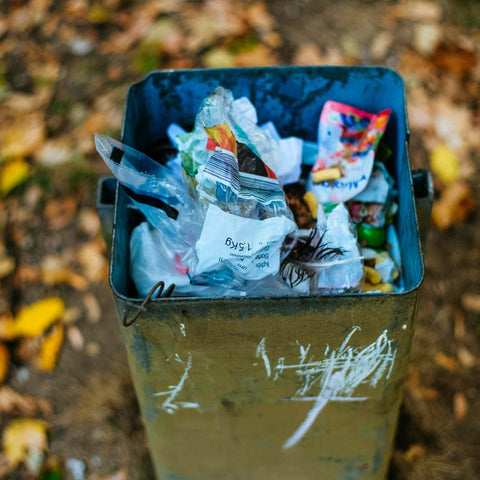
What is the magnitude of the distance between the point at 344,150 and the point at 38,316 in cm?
126

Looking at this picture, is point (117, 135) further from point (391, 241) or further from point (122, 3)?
point (391, 241)

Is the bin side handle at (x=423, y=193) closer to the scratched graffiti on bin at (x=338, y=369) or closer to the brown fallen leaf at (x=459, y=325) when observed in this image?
the scratched graffiti on bin at (x=338, y=369)

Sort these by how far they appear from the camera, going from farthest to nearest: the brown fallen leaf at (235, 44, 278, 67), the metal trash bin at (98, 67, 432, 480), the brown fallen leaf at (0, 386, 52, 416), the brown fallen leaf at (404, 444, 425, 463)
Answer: the brown fallen leaf at (235, 44, 278, 67) < the brown fallen leaf at (0, 386, 52, 416) < the brown fallen leaf at (404, 444, 425, 463) < the metal trash bin at (98, 67, 432, 480)

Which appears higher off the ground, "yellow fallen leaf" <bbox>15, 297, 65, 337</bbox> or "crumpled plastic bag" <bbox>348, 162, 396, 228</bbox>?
"crumpled plastic bag" <bbox>348, 162, 396, 228</bbox>

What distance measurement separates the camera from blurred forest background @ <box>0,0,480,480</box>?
5.78 feet

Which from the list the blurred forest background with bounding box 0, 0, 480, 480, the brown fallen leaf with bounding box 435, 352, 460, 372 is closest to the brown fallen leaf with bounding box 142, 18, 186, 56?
the blurred forest background with bounding box 0, 0, 480, 480

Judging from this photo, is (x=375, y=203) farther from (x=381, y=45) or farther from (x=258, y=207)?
(x=381, y=45)

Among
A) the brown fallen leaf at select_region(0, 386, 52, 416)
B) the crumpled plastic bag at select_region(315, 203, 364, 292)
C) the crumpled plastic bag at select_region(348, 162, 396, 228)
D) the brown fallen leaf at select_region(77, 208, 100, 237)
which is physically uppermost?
the crumpled plastic bag at select_region(348, 162, 396, 228)

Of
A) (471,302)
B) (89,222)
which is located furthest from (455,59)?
(89,222)

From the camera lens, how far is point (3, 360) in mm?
1876

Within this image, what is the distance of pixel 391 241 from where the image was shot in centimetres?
119

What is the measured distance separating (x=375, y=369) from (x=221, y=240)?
37 cm

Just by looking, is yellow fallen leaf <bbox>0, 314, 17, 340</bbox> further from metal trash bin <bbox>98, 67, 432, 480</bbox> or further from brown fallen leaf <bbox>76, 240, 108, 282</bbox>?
metal trash bin <bbox>98, 67, 432, 480</bbox>

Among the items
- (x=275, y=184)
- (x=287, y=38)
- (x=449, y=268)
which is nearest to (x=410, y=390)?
(x=449, y=268)
